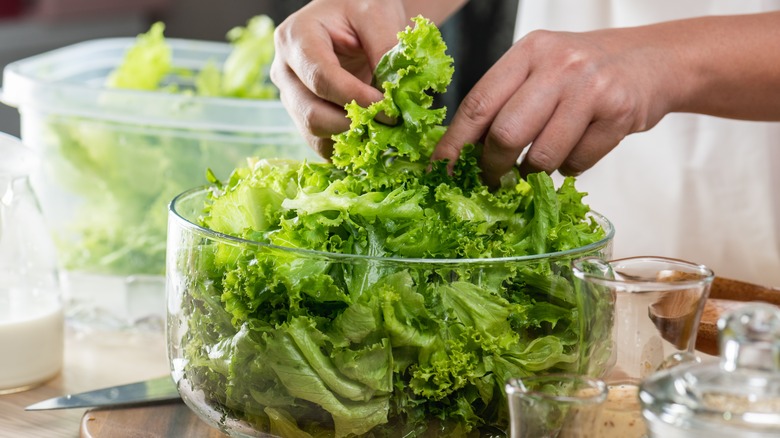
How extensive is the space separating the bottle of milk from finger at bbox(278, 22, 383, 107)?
0.41m

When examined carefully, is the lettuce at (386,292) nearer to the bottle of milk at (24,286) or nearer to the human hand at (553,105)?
the human hand at (553,105)

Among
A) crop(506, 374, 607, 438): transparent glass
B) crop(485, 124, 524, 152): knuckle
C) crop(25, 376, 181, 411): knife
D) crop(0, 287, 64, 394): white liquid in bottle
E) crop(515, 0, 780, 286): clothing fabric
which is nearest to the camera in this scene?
crop(506, 374, 607, 438): transparent glass

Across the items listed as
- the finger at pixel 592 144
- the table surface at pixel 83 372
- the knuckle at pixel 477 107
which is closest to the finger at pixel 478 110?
the knuckle at pixel 477 107

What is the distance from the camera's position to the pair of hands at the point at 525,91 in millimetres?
954

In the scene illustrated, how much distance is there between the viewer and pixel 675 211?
178 cm

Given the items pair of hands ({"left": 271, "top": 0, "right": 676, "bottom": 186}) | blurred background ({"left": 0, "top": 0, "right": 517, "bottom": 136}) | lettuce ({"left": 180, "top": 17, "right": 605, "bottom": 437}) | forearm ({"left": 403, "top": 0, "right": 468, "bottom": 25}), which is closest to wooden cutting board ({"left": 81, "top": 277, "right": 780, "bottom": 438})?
lettuce ({"left": 180, "top": 17, "right": 605, "bottom": 437})

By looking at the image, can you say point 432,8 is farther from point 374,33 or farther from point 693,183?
point 693,183

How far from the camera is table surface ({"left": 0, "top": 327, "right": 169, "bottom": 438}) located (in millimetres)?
1074

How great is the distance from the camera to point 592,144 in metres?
1.02

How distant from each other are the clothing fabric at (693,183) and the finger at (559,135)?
83cm

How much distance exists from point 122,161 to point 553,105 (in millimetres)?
825

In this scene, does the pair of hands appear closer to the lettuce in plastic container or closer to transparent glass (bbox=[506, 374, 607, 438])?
transparent glass (bbox=[506, 374, 607, 438])

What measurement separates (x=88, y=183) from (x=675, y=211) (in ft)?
3.37

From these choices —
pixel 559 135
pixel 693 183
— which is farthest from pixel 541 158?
pixel 693 183
